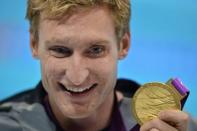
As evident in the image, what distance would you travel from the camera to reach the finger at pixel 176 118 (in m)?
1.39

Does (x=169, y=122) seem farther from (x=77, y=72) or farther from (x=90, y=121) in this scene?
(x=90, y=121)

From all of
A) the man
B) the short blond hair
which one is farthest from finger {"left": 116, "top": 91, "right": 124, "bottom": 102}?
the short blond hair

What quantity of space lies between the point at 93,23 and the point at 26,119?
387 mm

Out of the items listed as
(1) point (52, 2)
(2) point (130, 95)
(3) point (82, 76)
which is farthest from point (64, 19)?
(2) point (130, 95)

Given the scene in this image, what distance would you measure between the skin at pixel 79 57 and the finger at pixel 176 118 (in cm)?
29

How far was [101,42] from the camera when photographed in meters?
1.62

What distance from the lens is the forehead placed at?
1.59 metres

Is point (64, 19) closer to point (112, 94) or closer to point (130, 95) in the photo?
point (112, 94)

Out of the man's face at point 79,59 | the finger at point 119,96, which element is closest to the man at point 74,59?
the man's face at point 79,59

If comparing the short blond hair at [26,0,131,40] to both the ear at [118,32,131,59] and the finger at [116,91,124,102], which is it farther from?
the finger at [116,91,124,102]

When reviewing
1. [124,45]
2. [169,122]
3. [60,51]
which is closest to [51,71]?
Result: [60,51]

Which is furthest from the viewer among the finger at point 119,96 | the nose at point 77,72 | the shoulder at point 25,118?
the finger at point 119,96

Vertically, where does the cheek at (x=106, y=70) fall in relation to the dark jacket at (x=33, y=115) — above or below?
above

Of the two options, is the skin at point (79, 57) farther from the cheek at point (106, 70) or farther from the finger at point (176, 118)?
the finger at point (176, 118)
